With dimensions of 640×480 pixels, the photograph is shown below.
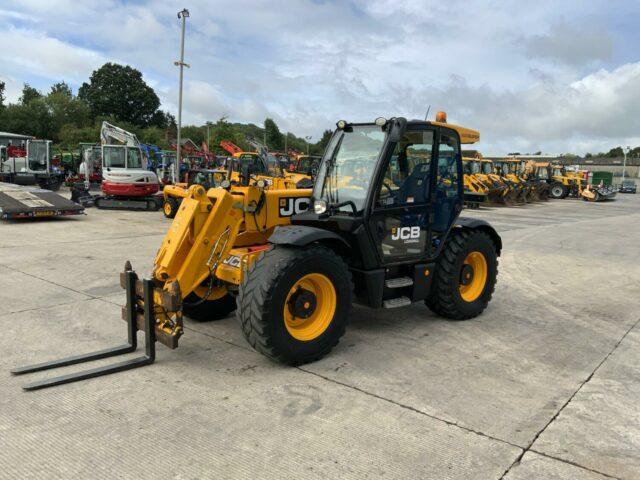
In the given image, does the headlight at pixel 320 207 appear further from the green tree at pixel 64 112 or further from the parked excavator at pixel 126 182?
the green tree at pixel 64 112

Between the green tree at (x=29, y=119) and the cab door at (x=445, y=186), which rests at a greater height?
the green tree at (x=29, y=119)

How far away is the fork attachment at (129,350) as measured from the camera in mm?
4129

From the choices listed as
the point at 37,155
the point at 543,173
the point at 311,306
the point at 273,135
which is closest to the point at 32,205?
the point at 37,155

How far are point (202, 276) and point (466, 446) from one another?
2634 millimetres

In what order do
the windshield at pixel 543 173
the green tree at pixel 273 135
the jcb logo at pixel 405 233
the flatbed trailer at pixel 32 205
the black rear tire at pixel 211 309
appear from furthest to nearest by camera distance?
the green tree at pixel 273 135 → the windshield at pixel 543 173 → the flatbed trailer at pixel 32 205 → the black rear tire at pixel 211 309 → the jcb logo at pixel 405 233

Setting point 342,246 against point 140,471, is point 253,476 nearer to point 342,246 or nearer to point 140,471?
point 140,471

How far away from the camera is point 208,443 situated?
10.6 feet

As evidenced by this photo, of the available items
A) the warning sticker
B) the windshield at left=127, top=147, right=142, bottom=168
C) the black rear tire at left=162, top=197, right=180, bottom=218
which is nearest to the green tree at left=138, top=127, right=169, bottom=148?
the windshield at left=127, top=147, right=142, bottom=168

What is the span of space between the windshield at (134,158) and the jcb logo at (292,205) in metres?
15.9

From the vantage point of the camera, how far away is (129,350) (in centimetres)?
466

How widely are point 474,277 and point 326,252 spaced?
2.49 m

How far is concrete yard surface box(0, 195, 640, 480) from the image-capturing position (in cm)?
305

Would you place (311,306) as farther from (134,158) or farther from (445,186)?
(134,158)

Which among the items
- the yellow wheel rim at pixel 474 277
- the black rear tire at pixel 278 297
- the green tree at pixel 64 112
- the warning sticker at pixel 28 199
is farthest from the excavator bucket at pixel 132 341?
the green tree at pixel 64 112
